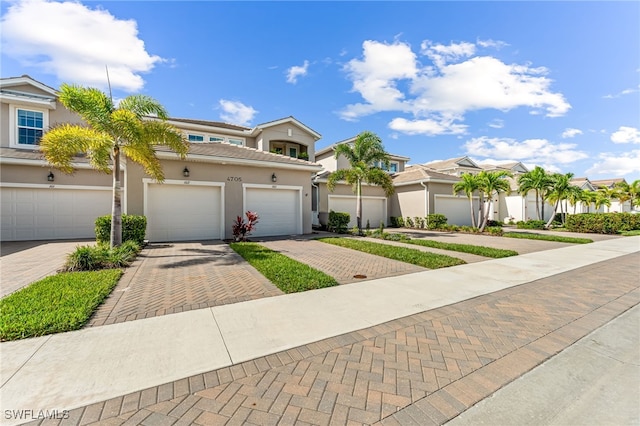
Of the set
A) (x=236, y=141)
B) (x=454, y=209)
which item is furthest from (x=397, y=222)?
(x=236, y=141)

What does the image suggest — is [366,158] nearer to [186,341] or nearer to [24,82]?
[186,341]

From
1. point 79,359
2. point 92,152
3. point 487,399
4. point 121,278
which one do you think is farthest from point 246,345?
point 92,152

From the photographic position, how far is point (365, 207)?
21.5m

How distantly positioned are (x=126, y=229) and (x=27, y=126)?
34.5 feet

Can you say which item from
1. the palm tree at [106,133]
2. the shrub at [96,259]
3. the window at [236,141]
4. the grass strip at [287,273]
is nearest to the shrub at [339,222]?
the grass strip at [287,273]

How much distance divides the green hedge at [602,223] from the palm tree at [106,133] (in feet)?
85.4

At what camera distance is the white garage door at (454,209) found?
21.0m

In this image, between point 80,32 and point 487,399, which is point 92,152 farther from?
point 487,399

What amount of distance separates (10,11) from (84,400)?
10.5 meters

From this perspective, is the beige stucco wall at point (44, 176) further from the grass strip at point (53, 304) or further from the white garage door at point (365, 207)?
the white garage door at point (365, 207)

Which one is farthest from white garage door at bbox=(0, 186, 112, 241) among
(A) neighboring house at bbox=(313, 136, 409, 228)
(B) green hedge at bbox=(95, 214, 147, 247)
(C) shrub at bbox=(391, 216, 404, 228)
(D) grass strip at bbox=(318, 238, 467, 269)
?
(C) shrub at bbox=(391, 216, 404, 228)

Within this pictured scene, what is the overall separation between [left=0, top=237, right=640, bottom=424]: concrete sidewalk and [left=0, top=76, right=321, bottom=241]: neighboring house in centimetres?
910

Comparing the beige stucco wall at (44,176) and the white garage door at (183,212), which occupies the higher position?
the beige stucco wall at (44,176)

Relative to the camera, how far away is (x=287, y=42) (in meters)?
14.0
